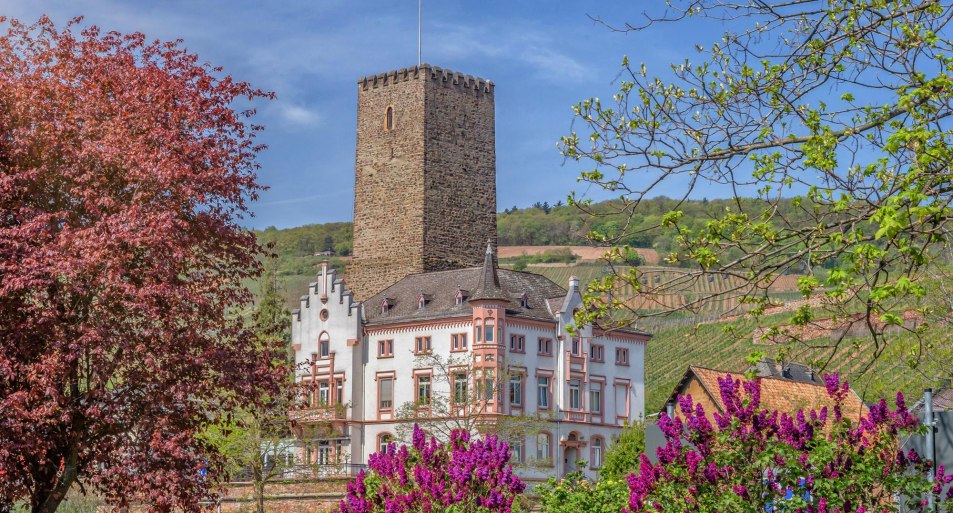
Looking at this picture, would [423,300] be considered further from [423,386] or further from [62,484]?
[62,484]

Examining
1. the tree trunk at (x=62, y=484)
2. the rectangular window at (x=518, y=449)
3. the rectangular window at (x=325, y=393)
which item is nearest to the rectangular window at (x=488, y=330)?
the rectangular window at (x=518, y=449)

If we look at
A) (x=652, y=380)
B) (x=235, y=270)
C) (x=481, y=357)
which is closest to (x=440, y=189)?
(x=481, y=357)

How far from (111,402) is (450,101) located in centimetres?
5723

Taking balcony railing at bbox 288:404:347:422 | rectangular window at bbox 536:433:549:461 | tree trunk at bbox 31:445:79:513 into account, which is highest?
balcony railing at bbox 288:404:347:422

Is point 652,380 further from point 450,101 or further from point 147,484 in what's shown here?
point 147,484

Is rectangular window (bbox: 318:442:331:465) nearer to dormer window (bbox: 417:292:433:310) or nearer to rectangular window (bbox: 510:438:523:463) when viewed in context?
dormer window (bbox: 417:292:433:310)

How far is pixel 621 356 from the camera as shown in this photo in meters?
66.9

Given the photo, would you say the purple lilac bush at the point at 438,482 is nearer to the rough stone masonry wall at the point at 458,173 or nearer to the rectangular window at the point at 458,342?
the rectangular window at the point at 458,342

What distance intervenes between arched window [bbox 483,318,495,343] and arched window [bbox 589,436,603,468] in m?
7.57

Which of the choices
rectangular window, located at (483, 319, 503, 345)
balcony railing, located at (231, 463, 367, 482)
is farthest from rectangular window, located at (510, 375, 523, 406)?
balcony railing, located at (231, 463, 367, 482)

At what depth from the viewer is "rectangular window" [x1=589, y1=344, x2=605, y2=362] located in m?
65.1

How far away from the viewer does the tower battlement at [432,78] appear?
7250 centimetres

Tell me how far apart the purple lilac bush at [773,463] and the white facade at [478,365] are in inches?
1846

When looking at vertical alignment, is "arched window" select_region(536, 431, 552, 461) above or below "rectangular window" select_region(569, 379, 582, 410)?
below
